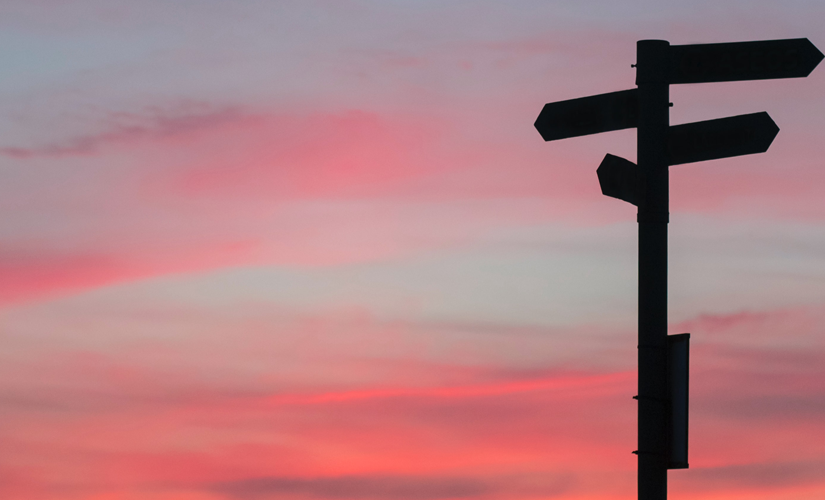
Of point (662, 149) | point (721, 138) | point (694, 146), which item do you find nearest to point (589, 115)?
point (662, 149)

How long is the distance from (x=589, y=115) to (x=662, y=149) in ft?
2.03

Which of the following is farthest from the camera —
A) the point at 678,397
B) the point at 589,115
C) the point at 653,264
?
the point at 589,115

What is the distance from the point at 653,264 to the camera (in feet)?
24.1

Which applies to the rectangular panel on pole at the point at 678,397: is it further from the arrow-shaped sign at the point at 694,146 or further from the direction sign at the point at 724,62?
the direction sign at the point at 724,62

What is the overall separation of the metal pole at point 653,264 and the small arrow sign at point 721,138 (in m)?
0.10

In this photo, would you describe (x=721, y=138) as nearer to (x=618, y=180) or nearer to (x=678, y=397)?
(x=618, y=180)

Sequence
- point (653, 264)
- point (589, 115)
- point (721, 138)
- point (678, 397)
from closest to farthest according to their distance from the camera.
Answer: point (678, 397) → point (653, 264) → point (721, 138) → point (589, 115)

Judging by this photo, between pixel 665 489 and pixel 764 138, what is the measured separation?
8.09ft

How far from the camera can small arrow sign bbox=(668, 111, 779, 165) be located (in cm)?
741

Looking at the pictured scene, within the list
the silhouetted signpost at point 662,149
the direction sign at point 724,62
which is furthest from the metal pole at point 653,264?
the direction sign at point 724,62

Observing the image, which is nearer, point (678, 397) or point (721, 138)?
point (678, 397)

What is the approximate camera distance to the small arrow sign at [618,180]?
24.2 feet

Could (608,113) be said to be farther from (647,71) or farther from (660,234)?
(660,234)

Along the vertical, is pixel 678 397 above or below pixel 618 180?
below
